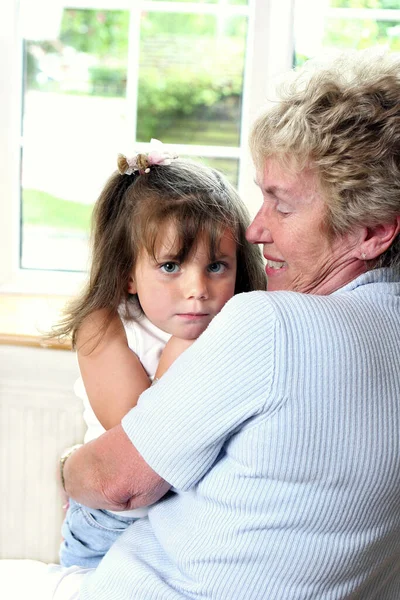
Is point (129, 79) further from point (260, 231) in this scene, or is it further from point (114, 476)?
point (114, 476)

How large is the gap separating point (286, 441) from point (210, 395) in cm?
13

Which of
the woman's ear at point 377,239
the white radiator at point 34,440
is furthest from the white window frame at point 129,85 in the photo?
the woman's ear at point 377,239

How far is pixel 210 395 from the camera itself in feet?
3.84

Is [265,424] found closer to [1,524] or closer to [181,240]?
[181,240]

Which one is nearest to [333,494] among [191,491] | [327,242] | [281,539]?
[281,539]

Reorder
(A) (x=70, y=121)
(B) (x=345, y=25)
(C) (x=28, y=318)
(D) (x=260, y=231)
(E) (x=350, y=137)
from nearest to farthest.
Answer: (E) (x=350, y=137) < (D) (x=260, y=231) < (C) (x=28, y=318) < (B) (x=345, y=25) < (A) (x=70, y=121)

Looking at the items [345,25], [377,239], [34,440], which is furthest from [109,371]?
[345,25]

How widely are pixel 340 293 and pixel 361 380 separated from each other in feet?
0.57

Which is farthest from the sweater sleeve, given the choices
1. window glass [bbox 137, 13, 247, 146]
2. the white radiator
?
window glass [bbox 137, 13, 247, 146]

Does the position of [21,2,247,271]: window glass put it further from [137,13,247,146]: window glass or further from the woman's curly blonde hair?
the woman's curly blonde hair

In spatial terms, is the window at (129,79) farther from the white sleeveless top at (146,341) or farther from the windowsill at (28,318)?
the white sleeveless top at (146,341)

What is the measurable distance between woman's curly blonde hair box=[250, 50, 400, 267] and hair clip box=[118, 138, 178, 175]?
320mm

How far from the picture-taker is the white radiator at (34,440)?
90.4 inches

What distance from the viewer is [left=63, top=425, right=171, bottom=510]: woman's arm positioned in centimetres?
135
